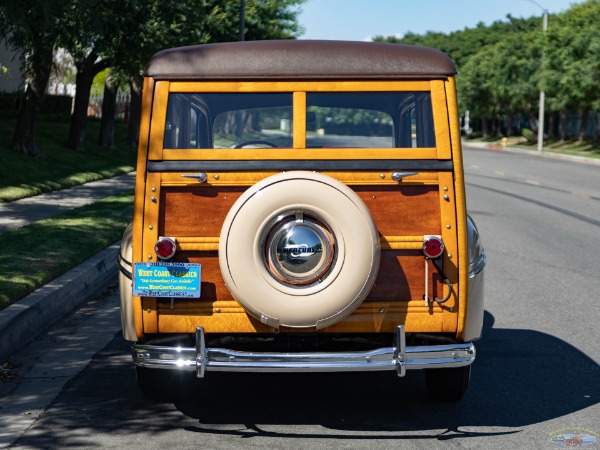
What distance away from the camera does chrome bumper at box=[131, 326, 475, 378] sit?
582 centimetres

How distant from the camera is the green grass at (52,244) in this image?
10.1m

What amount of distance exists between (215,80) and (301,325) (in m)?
1.56

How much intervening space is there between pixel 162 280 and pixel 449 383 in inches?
77.1

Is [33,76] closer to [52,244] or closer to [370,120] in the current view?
[52,244]

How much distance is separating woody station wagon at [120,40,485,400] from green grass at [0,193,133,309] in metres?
3.26

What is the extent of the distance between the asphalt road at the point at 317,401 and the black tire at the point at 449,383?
→ 0.24 feet

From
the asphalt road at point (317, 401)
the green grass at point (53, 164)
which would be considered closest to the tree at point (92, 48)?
the green grass at point (53, 164)

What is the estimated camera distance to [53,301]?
965 cm

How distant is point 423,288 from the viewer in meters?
6.15

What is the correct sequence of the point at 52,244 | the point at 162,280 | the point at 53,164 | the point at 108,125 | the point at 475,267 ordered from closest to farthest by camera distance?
the point at 162,280, the point at 475,267, the point at 52,244, the point at 53,164, the point at 108,125

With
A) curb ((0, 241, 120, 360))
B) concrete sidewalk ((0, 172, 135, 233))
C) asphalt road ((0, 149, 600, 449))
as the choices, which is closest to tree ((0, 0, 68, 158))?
concrete sidewalk ((0, 172, 135, 233))

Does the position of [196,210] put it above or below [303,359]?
above

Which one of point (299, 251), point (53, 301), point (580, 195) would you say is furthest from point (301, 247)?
point (580, 195)

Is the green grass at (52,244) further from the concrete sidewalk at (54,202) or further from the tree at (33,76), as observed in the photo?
the tree at (33,76)
